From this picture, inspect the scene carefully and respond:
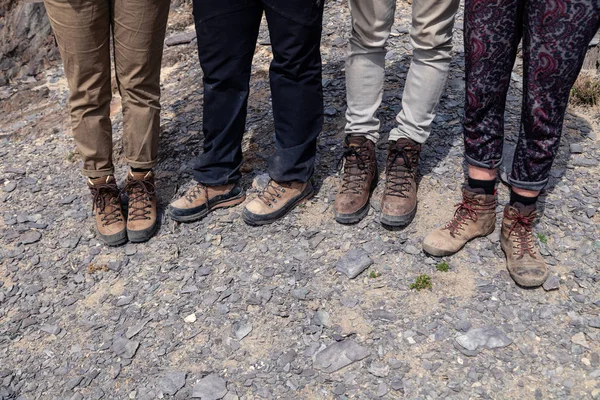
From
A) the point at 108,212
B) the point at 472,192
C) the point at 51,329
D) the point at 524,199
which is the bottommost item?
the point at 51,329

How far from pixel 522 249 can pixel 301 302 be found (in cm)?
146

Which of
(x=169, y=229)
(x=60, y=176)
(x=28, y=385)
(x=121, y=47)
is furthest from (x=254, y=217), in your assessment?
(x=60, y=176)

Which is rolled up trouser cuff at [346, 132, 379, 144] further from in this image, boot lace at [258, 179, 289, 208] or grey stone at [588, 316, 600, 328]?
grey stone at [588, 316, 600, 328]

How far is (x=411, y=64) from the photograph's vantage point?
3.96 m

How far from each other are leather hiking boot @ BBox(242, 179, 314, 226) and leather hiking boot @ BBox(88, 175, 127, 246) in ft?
3.11

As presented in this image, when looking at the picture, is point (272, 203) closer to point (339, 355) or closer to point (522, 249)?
point (339, 355)

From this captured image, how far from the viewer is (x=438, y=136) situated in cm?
499

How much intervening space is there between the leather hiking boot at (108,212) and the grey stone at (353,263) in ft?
5.49

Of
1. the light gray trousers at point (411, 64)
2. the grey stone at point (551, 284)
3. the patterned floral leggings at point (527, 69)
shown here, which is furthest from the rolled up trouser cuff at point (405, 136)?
the grey stone at point (551, 284)

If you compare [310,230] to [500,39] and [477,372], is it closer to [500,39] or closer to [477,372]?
[477,372]

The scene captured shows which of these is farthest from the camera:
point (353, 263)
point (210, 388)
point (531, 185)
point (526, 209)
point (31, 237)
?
point (31, 237)

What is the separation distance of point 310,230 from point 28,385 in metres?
2.09

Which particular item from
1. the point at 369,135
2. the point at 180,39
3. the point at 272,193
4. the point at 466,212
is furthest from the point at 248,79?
the point at 180,39

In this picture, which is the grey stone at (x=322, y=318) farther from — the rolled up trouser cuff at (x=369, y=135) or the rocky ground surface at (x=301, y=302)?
the rolled up trouser cuff at (x=369, y=135)
